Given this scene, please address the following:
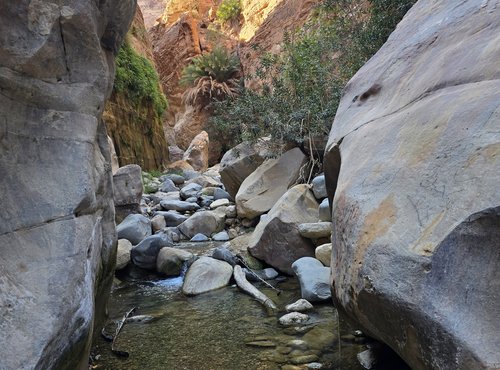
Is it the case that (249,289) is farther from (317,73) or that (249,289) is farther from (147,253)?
(317,73)

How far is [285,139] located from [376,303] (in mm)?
5722

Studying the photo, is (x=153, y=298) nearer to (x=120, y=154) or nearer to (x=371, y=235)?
(x=371, y=235)

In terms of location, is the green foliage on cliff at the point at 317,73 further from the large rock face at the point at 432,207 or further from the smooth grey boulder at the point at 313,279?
the large rock face at the point at 432,207

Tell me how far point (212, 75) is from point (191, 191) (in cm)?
1064

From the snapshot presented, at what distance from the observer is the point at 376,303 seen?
1.86m

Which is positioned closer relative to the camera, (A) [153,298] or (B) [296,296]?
(B) [296,296]

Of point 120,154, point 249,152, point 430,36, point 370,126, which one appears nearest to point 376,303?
point 370,126

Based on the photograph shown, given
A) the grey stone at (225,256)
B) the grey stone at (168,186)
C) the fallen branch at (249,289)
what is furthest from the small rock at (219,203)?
the fallen branch at (249,289)

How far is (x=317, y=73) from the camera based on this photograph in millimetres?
7695

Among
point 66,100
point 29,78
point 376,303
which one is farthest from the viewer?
point 66,100

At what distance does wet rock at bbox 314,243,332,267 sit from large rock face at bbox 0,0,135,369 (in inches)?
93.7

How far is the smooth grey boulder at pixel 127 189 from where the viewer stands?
23.5ft

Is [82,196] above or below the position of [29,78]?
below

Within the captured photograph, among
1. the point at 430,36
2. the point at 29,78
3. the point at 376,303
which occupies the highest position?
the point at 29,78
